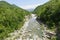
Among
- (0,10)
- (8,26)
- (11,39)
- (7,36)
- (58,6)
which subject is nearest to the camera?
(11,39)

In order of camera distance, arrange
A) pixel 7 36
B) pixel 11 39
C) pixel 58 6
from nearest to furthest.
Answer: pixel 11 39
pixel 7 36
pixel 58 6

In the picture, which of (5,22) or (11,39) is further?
(5,22)

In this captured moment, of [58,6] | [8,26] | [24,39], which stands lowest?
[24,39]

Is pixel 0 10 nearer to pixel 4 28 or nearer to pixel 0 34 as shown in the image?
pixel 4 28

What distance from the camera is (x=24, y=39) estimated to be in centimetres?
3484

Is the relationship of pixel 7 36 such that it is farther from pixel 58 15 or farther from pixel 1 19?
pixel 58 15

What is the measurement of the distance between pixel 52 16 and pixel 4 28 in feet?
47.5

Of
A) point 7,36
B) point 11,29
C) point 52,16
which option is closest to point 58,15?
point 52,16

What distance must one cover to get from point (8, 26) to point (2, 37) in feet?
28.0

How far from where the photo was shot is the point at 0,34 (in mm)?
37812

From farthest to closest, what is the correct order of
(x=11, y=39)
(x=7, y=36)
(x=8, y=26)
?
(x=8, y=26) → (x=7, y=36) → (x=11, y=39)

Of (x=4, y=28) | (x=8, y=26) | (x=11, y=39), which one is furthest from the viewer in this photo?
(x=8, y=26)

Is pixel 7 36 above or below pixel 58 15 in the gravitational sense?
below

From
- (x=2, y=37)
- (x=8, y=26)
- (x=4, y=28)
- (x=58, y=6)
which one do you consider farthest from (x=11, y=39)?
(x=58, y=6)
